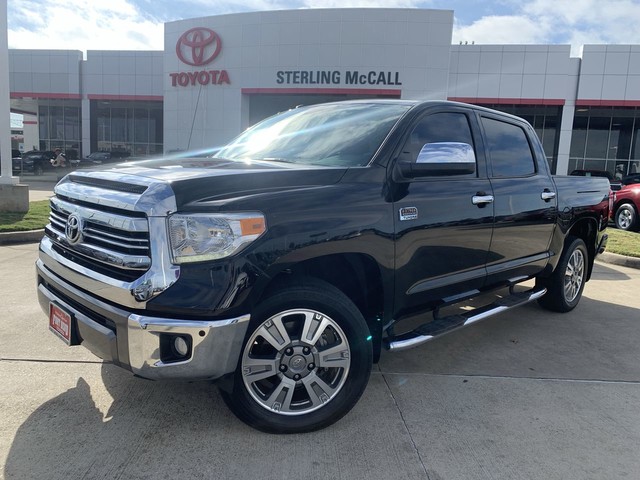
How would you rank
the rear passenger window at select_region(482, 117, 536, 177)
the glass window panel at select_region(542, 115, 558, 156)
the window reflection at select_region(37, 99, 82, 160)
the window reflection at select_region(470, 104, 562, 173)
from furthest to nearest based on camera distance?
the window reflection at select_region(37, 99, 82, 160), the glass window panel at select_region(542, 115, 558, 156), the window reflection at select_region(470, 104, 562, 173), the rear passenger window at select_region(482, 117, 536, 177)

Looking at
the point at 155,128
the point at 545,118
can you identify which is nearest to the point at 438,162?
the point at 545,118

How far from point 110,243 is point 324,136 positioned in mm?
1733

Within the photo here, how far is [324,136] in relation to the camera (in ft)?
12.1

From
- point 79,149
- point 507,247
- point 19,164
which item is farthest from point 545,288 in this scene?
point 79,149

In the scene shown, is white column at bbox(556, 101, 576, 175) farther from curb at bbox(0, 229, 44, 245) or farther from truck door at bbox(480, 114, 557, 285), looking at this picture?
curb at bbox(0, 229, 44, 245)

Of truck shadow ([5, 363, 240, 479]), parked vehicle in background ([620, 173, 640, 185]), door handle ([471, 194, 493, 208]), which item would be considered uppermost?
parked vehicle in background ([620, 173, 640, 185])

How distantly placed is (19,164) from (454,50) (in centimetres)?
2745

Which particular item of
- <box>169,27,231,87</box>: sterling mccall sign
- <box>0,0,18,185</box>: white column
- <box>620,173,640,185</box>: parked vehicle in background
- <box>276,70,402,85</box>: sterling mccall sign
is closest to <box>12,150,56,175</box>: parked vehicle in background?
<box>169,27,231,87</box>: sterling mccall sign

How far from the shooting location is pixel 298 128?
4004mm

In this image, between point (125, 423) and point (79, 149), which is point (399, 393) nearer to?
point (125, 423)

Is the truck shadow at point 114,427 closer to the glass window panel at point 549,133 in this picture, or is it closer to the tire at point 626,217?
the tire at point 626,217

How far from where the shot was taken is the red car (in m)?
12.8

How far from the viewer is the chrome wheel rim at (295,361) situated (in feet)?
9.00

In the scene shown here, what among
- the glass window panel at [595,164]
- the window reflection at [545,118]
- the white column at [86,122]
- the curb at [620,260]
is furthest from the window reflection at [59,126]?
the curb at [620,260]
